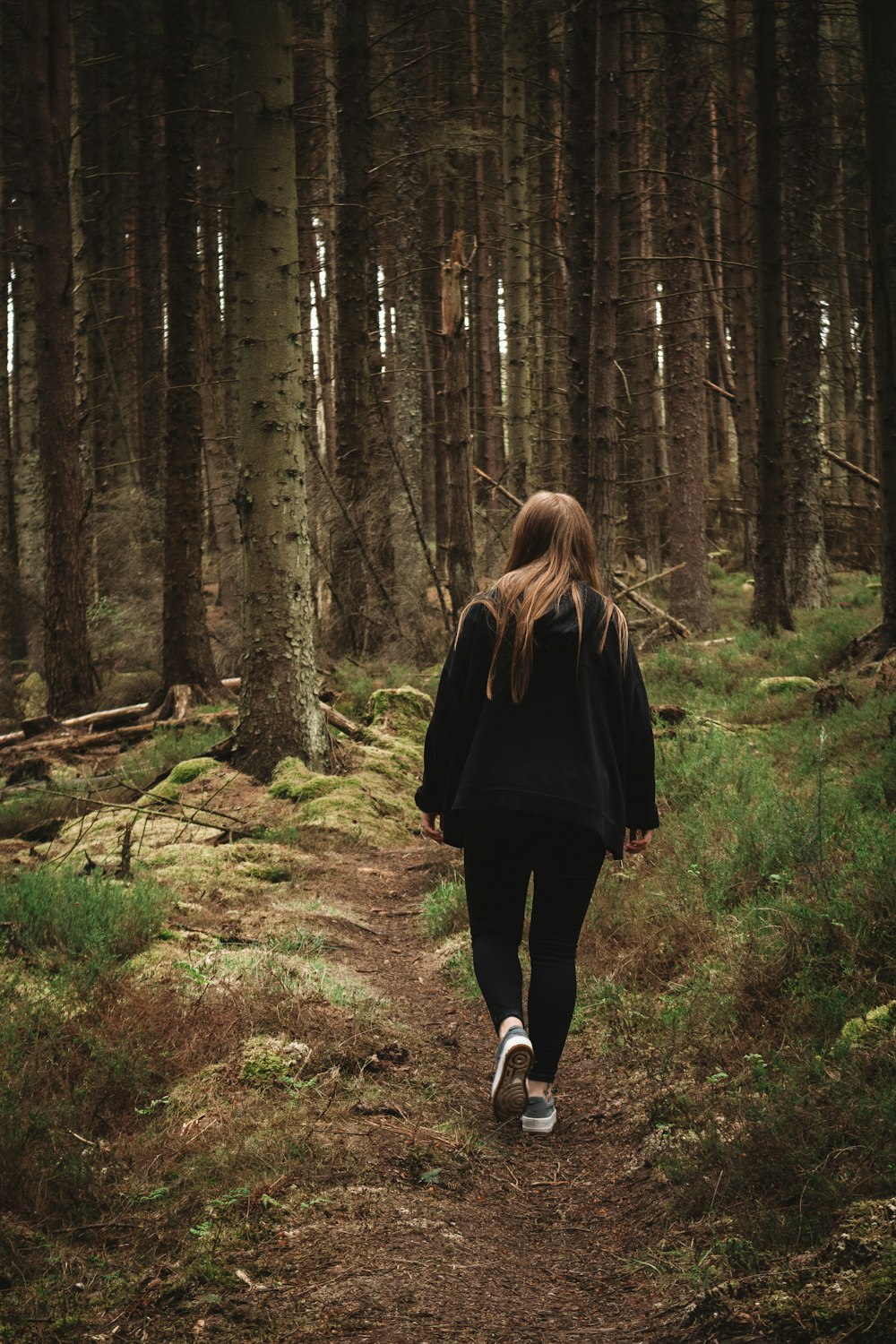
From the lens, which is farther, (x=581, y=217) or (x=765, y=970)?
(x=581, y=217)

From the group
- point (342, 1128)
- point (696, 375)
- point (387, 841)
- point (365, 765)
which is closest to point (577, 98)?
point (696, 375)

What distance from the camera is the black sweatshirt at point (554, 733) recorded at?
12.4 feet

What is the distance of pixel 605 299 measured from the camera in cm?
1109

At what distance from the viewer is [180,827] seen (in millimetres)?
7824

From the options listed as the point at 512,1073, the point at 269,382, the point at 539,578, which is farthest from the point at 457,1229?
the point at 269,382

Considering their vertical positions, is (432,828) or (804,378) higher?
(804,378)

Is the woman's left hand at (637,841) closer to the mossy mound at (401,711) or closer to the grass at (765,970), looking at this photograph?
the grass at (765,970)

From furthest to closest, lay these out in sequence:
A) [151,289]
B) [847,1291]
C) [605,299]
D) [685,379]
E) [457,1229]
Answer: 1. [151,289]
2. [685,379]
3. [605,299]
4. [457,1229]
5. [847,1291]

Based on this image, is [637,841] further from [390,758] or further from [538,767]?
[390,758]

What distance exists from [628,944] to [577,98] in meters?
12.4

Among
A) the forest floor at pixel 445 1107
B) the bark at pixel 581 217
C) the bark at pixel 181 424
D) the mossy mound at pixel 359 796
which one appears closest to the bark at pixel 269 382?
the mossy mound at pixel 359 796

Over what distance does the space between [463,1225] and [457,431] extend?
11625 millimetres

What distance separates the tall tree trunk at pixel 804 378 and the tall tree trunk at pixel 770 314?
2.38 meters

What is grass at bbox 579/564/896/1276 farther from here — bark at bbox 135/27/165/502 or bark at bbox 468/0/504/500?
bark at bbox 468/0/504/500
